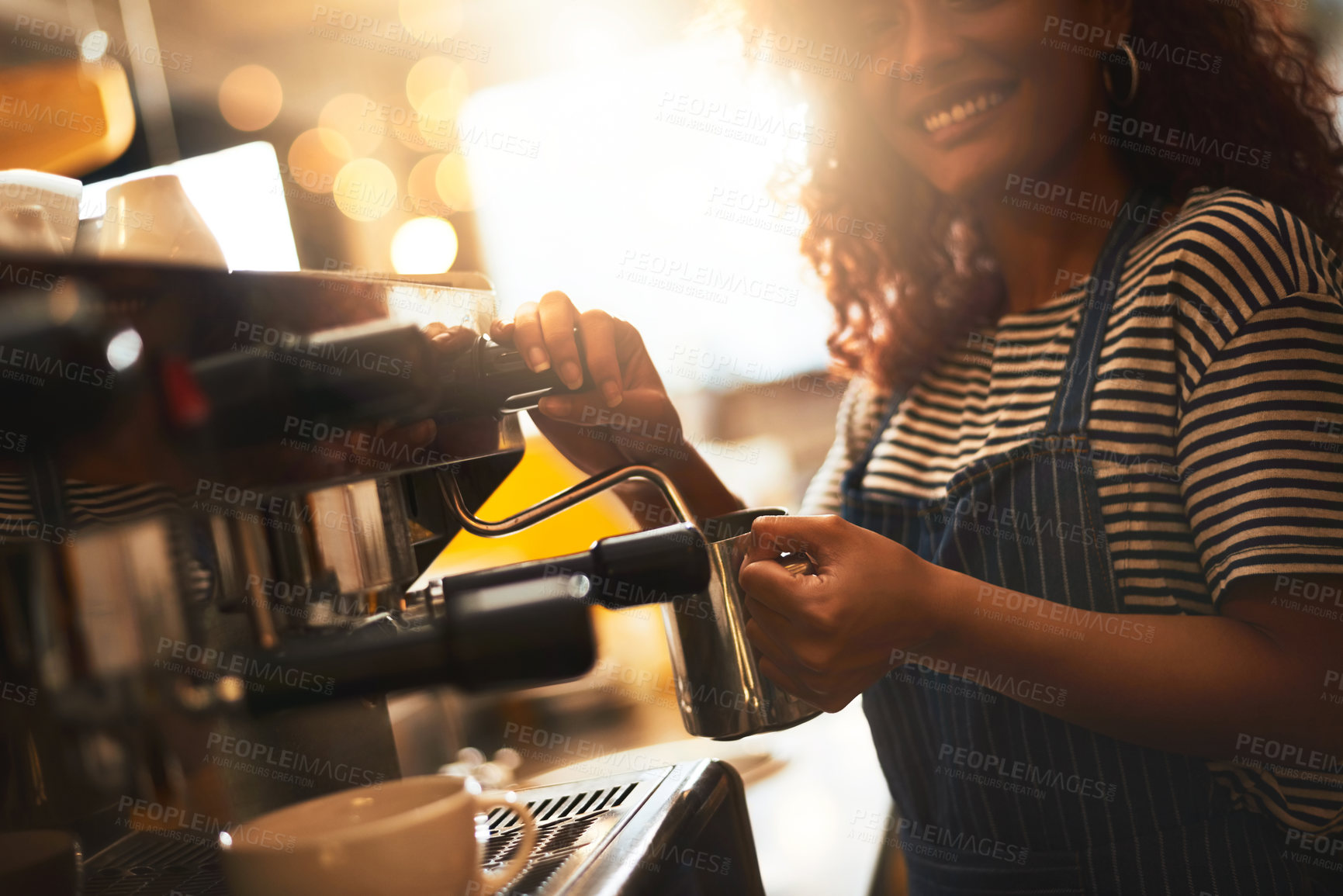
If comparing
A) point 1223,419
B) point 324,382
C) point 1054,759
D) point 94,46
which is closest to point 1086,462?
point 1223,419

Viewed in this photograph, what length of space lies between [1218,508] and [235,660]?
0.59 metres

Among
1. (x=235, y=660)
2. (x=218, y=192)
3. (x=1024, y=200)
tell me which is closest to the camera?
(x=235, y=660)

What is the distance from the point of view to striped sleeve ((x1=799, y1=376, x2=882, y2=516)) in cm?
99

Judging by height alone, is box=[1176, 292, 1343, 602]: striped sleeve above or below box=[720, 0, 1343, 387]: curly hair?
below

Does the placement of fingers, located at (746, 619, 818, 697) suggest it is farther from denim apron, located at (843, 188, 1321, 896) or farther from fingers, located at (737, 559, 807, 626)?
denim apron, located at (843, 188, 1321, 896)

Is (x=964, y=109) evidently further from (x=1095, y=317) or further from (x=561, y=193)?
(x=561, y=193)

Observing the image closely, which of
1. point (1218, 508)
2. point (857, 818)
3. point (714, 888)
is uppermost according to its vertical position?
point (1218, 508)

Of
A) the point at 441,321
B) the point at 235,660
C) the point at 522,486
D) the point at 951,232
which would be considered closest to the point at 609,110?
the point at 522,486

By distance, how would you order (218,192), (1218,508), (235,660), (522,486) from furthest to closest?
1. (522,486)
2. (218,192)
3. (1218,508)
4. (235,660)

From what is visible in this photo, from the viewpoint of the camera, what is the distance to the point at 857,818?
3.38ft

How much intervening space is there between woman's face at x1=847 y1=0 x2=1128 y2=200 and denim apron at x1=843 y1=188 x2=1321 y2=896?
10cm

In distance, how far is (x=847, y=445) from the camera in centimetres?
103

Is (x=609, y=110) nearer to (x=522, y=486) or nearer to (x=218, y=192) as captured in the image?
(x=522, y=486)

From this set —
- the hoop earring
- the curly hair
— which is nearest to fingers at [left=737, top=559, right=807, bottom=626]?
the curly hair
